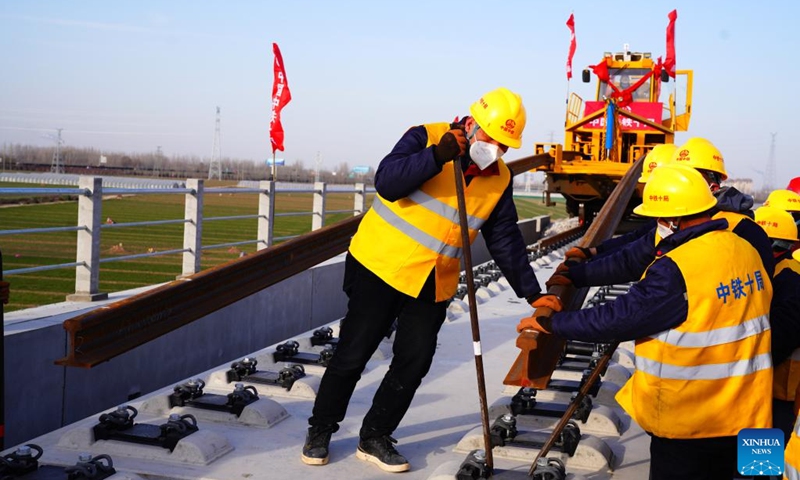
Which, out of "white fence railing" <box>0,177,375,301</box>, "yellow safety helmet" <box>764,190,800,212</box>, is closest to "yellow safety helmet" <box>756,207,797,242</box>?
"yellow safety helmet" <box>764,190,800,212</box>

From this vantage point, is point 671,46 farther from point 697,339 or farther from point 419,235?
point 697,339

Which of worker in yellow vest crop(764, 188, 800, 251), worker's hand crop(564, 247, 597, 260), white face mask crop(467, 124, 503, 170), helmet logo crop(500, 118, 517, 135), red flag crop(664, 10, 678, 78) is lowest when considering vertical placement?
worker's hand crop(564, 247, 597, 260)

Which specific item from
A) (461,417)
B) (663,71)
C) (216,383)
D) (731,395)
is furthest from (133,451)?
(663,71)

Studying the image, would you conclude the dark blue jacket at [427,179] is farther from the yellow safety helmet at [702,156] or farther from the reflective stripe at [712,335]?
the yellow safety helmet at [702,156]

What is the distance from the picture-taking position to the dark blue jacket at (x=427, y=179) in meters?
4.46

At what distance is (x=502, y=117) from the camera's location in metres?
4.54

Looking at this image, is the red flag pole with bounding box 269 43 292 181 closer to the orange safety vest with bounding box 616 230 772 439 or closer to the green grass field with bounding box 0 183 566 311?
the green grass field with bounding box 0 183 566 311

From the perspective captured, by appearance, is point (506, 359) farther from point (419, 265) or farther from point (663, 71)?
point (663, 71)

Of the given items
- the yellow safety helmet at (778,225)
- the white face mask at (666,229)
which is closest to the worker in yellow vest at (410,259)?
the white face mask at (666,229)

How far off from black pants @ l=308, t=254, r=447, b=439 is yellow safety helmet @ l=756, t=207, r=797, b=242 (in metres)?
2.06

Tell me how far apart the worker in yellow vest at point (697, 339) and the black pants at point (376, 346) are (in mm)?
1230

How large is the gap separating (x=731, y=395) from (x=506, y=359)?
4.12m

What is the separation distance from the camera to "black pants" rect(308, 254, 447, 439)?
4801 mm

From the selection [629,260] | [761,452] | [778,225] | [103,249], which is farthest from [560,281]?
[103,249]
